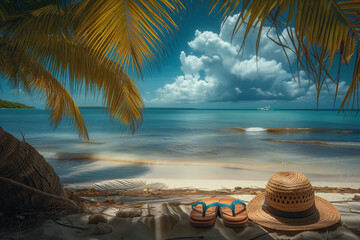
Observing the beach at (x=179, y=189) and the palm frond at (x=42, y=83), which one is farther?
the palm frond at (x=42, y=83)

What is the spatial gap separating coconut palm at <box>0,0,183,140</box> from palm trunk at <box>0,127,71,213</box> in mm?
1060

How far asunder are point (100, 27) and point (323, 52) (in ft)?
5.28

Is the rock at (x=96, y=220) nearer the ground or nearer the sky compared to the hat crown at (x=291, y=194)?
nearer the ground

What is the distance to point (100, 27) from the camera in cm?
171

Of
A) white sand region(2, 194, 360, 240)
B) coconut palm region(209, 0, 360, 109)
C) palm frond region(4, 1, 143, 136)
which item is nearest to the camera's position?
coconut palm region(209, 0, 360, 109)

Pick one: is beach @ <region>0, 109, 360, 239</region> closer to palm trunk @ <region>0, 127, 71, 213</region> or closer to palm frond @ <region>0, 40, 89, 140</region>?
palm trunk @ <region>0, 127, 71, 213</region>

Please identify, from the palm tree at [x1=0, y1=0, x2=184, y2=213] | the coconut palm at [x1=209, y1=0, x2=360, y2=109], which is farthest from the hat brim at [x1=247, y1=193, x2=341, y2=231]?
the palm tree at [x1=0, y1=0, x2=184, y2=213]

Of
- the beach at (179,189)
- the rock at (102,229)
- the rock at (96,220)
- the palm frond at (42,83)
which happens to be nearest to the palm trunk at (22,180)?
the beach at (179,189)

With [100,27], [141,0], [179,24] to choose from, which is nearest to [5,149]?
[100,27]

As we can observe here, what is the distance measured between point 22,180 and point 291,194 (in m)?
2.04

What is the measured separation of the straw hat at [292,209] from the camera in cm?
159

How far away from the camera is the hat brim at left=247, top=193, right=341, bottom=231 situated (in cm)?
155

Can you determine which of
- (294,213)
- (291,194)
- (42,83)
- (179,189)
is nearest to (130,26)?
(291,194)

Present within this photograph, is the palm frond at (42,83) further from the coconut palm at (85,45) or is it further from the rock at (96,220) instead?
the rock at (96,220)
